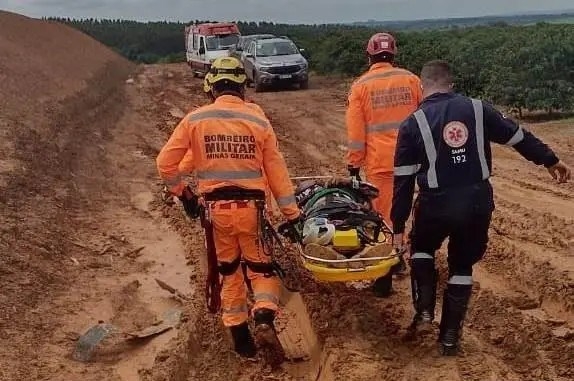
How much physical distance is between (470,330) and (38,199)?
5.77 meters

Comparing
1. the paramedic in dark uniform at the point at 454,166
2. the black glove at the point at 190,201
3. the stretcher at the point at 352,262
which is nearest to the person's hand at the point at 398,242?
the stretcher at the point at 352,262

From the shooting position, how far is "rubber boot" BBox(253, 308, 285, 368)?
202 inches

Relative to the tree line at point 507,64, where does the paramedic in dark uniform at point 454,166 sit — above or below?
above

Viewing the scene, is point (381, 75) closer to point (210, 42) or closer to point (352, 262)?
point (352, 262)

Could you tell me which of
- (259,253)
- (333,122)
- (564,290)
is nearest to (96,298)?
(259,253)

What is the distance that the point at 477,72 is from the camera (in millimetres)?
19844

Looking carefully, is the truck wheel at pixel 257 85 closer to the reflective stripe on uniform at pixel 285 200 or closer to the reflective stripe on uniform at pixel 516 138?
the reflective stripe on uniform at pixel 285 200

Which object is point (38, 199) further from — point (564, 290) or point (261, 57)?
point (261, 57)

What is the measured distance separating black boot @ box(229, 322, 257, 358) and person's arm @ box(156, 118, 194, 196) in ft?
3.69

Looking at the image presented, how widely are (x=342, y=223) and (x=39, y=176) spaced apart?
6.18 metres

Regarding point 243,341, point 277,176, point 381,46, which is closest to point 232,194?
point 277,176

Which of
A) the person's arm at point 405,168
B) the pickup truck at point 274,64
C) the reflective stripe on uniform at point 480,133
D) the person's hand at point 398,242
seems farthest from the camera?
the pickup truck at point 274,64

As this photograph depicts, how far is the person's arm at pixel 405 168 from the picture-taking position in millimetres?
5043

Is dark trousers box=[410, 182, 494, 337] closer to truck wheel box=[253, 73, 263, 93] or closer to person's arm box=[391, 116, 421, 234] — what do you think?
person's arm box=[391, 116, 421, 234]
